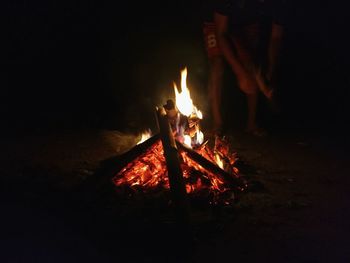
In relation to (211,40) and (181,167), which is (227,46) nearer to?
(211,40)

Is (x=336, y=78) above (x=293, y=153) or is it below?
above

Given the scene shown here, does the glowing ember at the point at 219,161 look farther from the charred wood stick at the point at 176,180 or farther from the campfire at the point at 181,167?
the charred wood stick at the point at 176,180

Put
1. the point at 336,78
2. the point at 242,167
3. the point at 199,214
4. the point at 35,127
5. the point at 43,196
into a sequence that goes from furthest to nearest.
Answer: the point at 336,78, the point at 35,127, the point at 242,167, the point at 43,196, the point at 199,214

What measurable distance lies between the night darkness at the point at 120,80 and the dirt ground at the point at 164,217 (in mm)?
35

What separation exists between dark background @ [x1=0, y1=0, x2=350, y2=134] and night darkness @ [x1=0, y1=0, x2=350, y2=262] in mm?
23

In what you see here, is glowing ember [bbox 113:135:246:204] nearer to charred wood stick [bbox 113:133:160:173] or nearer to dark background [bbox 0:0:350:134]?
charred wood stick [bbox 113:133:160:173]

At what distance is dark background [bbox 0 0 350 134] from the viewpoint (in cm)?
772

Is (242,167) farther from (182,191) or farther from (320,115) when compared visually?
(320,115)

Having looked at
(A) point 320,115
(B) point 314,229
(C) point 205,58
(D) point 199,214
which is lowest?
(B) point 314,229

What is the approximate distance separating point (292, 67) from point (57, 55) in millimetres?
5021

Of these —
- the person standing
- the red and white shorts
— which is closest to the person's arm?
the person standing

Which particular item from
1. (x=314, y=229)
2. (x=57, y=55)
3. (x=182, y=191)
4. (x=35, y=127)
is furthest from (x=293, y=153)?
(x=57, y=55)

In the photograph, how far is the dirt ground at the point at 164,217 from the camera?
3904 millimetres

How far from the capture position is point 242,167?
564 cm
